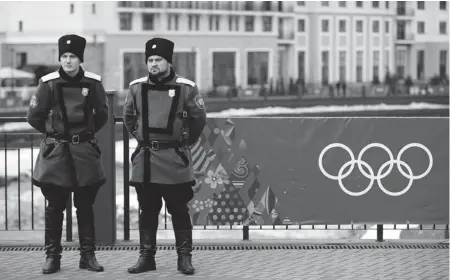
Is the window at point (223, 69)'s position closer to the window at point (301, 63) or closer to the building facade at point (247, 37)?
the building facade at point (247, 37)

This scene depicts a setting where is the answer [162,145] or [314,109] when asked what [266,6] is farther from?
Answer: [162,145]

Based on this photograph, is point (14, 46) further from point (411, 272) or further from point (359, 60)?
point (411, 272)

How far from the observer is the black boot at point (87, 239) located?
26.1 feet

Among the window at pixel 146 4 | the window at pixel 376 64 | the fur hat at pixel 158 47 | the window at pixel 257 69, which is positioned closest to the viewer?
the fur hat at pixel 158 47

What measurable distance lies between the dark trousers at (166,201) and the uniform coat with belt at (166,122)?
10cm

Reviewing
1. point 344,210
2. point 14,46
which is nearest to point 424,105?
A: point 14,46

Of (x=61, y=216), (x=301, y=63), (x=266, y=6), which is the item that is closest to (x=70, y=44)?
(x=61, y=216)

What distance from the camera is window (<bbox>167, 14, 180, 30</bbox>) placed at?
2963 inches

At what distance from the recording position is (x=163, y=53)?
7617mm

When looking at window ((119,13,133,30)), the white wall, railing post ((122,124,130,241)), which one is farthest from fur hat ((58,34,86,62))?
the white wall

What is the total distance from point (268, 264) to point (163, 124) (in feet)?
4.94

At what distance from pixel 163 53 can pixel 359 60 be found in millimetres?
86531

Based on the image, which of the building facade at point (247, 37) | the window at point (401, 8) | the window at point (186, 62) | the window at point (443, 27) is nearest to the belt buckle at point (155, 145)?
the building facade at point (247, 37)

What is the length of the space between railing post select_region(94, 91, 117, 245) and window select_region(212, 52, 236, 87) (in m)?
69.5
